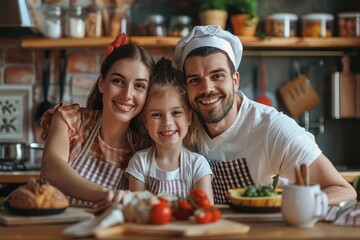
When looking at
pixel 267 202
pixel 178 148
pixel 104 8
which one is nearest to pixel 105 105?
pixel 178 148

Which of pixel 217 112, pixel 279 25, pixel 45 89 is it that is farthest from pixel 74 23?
pixel 217 112

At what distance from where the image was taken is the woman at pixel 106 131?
2.46m

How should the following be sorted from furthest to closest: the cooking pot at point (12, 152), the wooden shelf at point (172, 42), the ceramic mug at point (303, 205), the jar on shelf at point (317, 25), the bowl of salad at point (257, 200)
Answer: the jar on shelf at point (317, 25)
the wooden shelf at point (172, 42)
the cooking pot at point (12, 152)
the bowl of salad at point (257, 200)
the ceramic mug at point (303, 205)

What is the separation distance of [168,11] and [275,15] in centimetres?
65

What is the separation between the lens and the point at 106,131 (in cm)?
260

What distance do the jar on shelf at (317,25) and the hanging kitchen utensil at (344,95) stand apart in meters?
0.28

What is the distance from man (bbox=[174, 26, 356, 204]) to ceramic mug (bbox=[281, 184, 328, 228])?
671mm

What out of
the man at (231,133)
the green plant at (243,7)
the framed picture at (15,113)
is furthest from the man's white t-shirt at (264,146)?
the framed picture at (15,113)

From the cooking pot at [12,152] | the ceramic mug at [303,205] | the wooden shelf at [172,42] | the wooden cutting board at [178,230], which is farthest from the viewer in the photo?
the wooden shelf at [172,42]

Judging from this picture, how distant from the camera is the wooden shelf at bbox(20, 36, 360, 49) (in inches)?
169

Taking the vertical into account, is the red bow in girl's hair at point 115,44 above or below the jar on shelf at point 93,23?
below

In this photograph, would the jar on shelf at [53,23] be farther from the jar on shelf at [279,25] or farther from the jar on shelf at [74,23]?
the jar on shelf at [279,25]

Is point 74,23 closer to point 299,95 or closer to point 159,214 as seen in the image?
point 299,95

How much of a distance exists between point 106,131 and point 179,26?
6.31 feet
